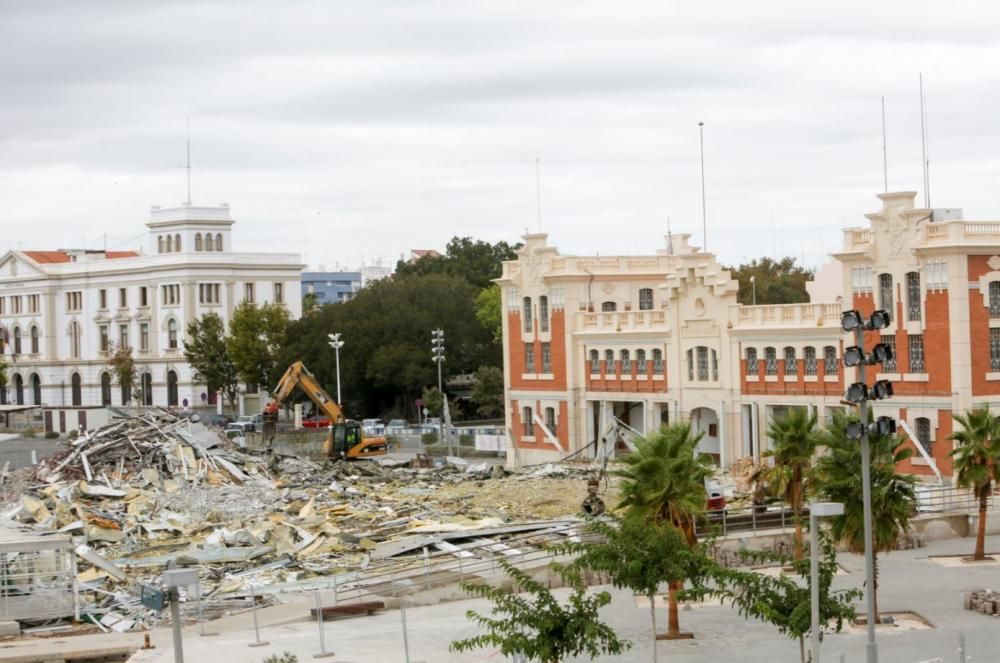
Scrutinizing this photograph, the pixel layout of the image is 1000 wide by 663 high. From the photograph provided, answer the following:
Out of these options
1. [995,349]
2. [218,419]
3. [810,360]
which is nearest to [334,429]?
[810,360]

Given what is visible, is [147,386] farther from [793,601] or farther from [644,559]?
[793,601]

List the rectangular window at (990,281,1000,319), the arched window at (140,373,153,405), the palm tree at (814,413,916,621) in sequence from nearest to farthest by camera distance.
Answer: the palm tree at (814,413,916,621) → the rectangular window at (990,281,1000,319) → the arched window at (140,373,153,405)

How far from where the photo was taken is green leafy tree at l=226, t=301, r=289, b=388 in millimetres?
115312

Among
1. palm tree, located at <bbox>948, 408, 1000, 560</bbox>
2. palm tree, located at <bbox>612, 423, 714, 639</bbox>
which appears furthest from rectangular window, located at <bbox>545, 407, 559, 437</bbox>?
palm tree, located at <bbox>612, 423, 714, 639</bbox>

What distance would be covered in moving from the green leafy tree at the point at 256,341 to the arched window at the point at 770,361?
55032mm

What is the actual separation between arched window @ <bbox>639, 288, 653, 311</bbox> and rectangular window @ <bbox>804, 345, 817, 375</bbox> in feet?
57.2

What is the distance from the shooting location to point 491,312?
379ft

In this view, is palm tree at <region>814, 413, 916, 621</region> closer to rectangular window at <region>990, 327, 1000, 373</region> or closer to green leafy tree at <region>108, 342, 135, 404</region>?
rectangular window at <region>990, 327, 1000, 373</region>

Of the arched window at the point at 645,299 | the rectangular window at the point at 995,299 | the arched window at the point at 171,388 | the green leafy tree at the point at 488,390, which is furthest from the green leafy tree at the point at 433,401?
the rectangular window at the point at 995,299

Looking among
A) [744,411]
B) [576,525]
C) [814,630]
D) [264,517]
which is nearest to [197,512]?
[264,517]

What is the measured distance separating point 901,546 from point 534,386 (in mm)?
34705

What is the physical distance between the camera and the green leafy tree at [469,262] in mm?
135500

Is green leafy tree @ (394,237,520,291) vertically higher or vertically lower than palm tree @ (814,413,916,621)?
higher

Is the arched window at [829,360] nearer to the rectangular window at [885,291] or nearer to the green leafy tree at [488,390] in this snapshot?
the rectangular window at [885,291]
